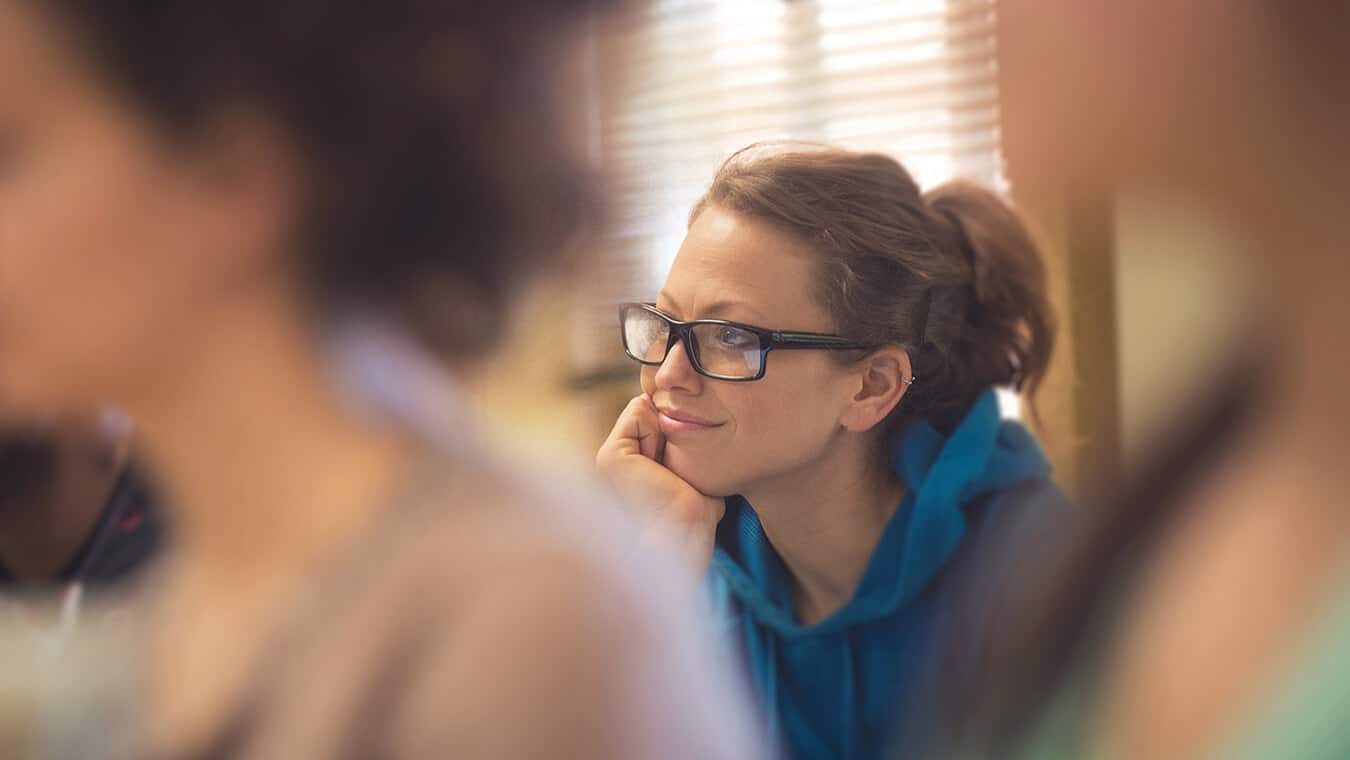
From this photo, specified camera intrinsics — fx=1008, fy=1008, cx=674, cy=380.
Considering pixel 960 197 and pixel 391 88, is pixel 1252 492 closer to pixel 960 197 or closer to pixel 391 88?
pixel 960 197

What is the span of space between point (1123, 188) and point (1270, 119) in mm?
70

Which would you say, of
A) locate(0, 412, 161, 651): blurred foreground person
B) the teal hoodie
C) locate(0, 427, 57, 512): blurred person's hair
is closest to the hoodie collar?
the teal hoodie

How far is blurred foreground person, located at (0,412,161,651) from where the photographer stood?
73 cm

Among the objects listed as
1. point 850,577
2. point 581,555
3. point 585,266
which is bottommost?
point 850,577

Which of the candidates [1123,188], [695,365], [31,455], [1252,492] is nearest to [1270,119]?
[1123,188]

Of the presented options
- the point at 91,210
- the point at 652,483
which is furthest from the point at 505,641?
the point at 91,210

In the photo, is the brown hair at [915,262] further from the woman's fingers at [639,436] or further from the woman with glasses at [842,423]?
the woman's fingers at [639,436]

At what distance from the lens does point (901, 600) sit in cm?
62

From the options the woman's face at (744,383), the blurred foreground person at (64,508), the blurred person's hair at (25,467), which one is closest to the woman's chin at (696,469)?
the woman's face at (744,383)

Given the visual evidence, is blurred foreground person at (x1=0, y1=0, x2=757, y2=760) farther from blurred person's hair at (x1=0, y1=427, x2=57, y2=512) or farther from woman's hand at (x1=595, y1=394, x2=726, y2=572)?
blurred person's hair at (x1=0, y1=427, x2=57, y2=512)

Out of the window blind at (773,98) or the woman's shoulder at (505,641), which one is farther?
the window blind at (773,98)

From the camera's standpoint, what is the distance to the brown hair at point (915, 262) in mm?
531

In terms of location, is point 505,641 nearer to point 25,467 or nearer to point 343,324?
point 343,324

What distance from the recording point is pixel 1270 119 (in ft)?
1.49
